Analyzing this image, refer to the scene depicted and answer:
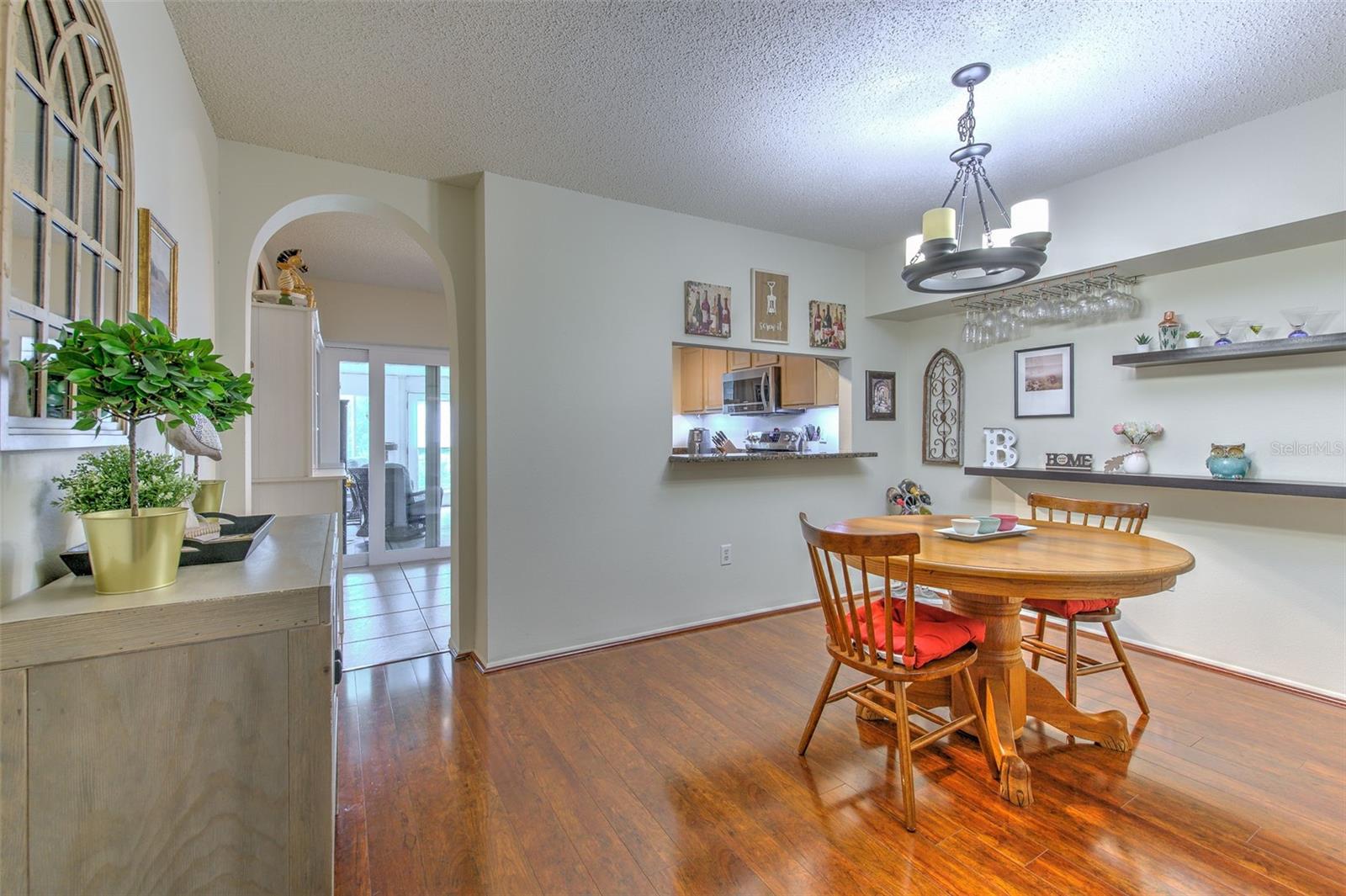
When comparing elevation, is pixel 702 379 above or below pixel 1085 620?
above

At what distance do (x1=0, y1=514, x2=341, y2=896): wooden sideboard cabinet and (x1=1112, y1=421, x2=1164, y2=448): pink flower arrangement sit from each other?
12.3 feet

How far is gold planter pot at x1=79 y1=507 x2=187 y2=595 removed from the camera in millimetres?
901

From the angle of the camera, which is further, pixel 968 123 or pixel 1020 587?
pixel 968 123

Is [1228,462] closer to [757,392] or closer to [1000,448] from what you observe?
[1000,448]

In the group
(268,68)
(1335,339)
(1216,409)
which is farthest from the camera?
(1216,409)

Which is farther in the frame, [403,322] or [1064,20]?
[403,322]

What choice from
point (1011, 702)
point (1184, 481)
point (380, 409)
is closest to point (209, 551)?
point (1011, 702)

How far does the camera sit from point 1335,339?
92.7 inches

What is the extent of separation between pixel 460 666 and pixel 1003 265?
298 centimetres

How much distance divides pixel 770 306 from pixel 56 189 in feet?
10.9

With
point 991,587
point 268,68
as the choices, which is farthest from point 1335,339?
point 268,68

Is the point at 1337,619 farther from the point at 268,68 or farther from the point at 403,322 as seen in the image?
the point at 403,322

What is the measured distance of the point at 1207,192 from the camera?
259 centimetres

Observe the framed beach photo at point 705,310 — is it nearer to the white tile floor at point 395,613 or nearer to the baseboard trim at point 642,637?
the baseboard trim at point 642,637
